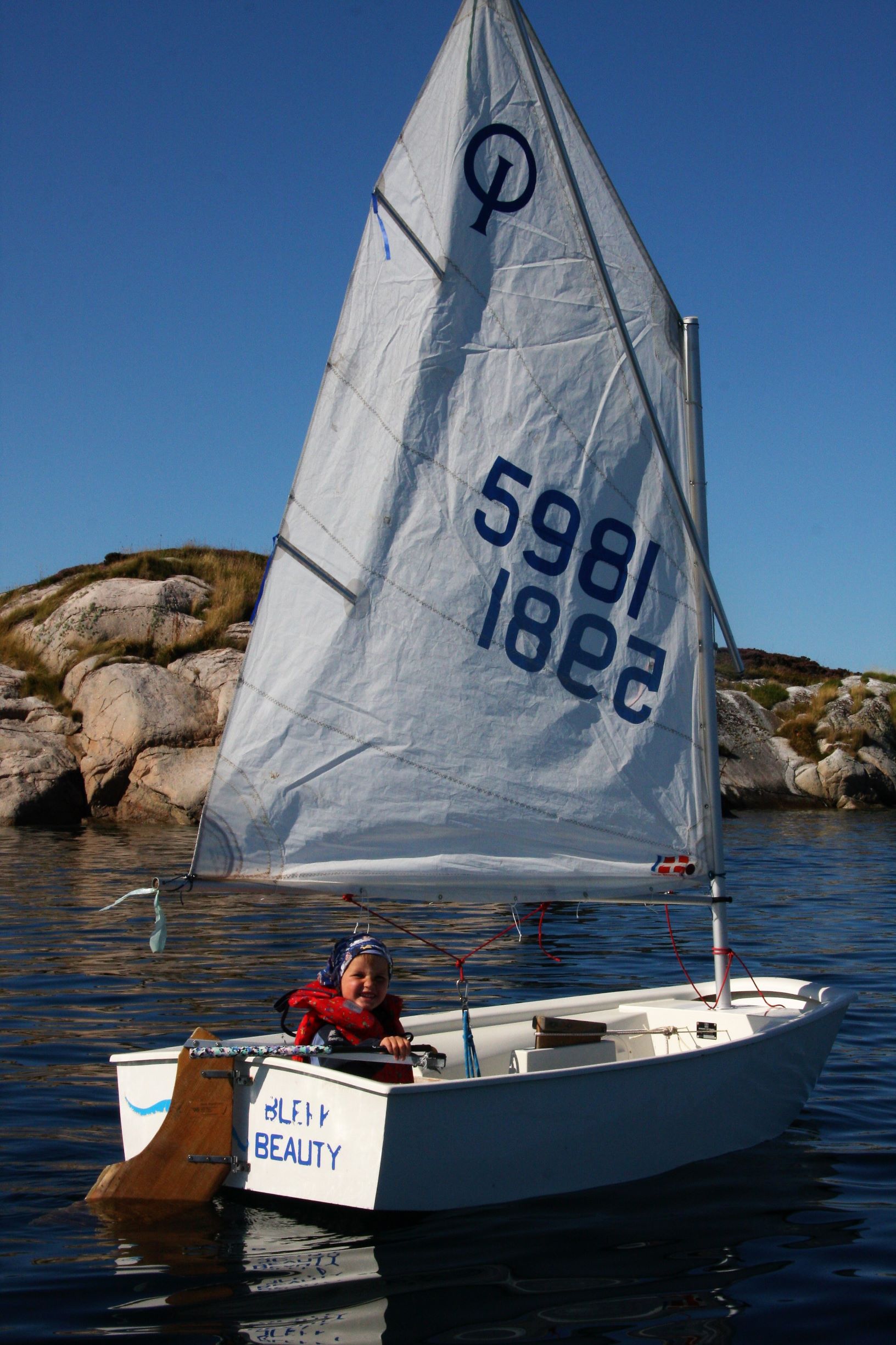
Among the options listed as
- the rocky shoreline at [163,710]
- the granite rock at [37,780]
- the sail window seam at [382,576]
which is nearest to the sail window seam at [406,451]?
the sail window seam at [382,576]

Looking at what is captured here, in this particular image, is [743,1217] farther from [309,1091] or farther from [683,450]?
[683,450]

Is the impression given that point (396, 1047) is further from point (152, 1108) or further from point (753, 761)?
point (753, 761)

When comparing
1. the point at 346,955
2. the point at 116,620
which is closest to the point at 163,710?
the point at 116,620

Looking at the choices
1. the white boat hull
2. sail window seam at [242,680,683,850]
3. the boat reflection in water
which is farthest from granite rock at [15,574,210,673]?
the boat reflection in water

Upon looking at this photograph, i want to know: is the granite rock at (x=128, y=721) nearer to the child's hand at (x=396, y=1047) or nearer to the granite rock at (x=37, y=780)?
the granite rock at (x=37, y=780)

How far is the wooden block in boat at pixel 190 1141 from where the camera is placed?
5.26 metres

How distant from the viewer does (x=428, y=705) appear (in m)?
6.27

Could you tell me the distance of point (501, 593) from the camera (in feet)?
21.0

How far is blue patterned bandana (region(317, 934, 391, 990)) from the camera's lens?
18.6 ft

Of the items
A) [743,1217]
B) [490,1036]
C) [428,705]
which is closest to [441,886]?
[428,705]

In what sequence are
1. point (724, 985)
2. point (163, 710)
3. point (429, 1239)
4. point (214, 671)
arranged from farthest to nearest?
point (214, 671) → point (163, 710) → point (724, 985) → point (429, 1239)

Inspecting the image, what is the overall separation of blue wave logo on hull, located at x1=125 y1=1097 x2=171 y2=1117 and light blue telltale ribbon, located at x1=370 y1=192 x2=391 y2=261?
4.29 meters

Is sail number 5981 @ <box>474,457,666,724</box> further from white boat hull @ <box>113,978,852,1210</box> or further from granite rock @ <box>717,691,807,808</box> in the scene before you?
granite rock @ <box>717,691,807,808</box>

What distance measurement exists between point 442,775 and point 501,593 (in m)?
1.00
